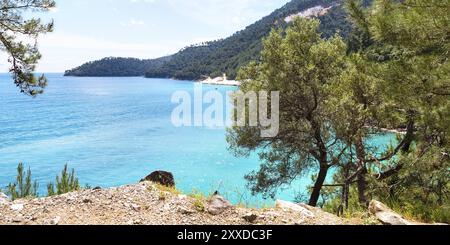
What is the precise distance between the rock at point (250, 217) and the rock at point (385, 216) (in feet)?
6.49

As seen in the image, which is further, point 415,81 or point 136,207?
point 415,81

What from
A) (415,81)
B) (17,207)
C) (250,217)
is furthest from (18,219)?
(415,81)

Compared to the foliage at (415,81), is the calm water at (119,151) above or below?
below

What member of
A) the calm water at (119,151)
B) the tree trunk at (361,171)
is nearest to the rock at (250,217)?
the tree trunk at (361,171)

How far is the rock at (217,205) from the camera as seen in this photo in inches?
236

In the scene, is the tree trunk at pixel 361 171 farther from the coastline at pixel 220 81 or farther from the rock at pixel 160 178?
the coastline at pixel 220 81

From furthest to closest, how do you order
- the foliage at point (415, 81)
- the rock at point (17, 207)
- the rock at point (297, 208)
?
the foliage at point (415, 81), the rock at point (297, 208), the rock at point (17, 207)

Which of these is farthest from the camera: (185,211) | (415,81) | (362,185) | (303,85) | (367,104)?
(303,85)

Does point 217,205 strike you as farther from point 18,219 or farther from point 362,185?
point 362,185

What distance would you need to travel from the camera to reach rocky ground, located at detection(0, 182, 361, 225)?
561 cm

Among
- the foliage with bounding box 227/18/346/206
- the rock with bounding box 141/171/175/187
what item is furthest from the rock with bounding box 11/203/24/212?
the foliage with bounding box 227/18/346/206

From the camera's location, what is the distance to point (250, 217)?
5.79 metres

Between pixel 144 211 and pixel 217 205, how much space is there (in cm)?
115
